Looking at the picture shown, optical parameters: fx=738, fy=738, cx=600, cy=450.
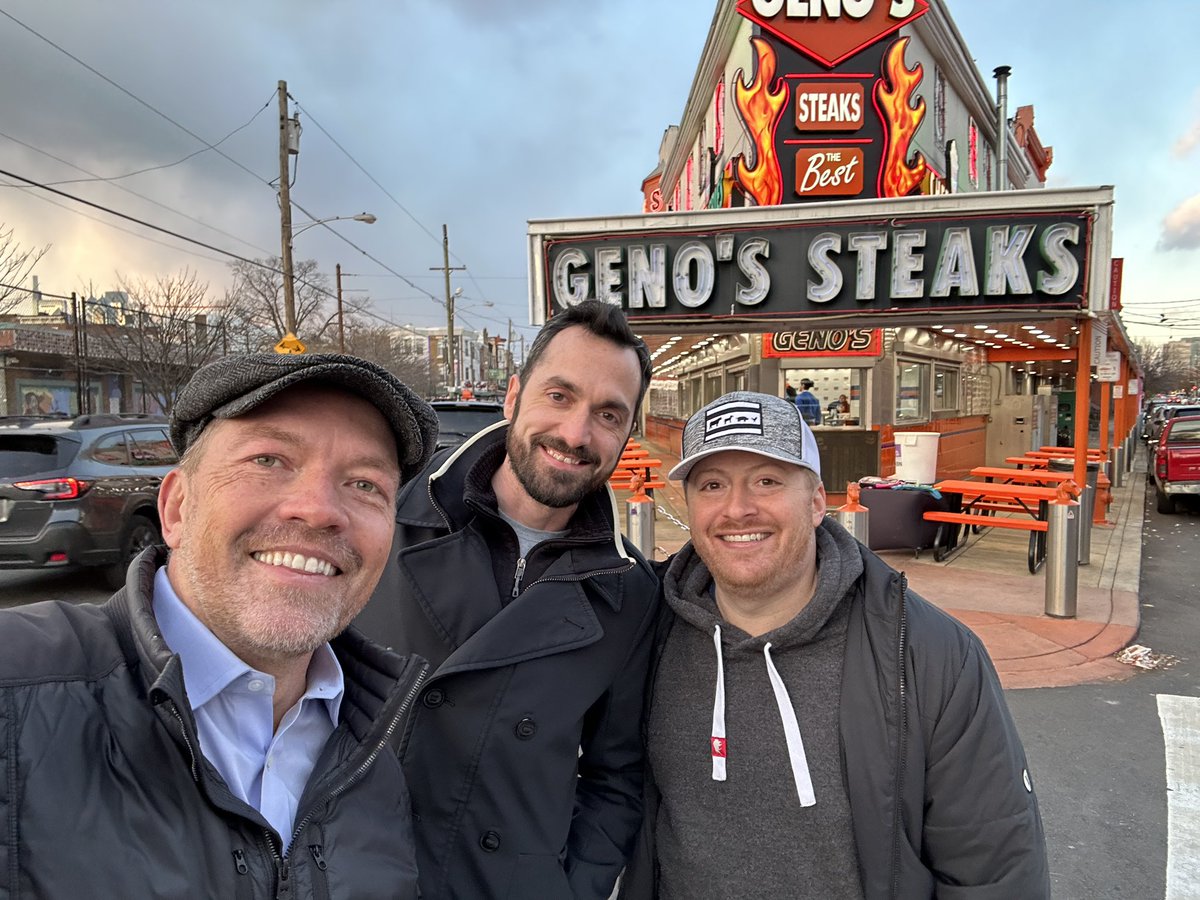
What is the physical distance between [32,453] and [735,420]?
26.1 ft

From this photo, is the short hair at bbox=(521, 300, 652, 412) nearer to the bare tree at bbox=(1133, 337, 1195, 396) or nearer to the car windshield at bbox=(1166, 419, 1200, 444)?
the car windshield at bbox=(1166, 419, 1200, 444)

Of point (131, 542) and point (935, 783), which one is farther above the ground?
point (935, 783)

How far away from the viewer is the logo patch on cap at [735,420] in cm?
193

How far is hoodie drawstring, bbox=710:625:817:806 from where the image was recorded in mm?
1691

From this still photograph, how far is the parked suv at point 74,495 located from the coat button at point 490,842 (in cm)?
728

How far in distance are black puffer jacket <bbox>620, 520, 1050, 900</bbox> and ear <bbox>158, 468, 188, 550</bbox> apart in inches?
57.7

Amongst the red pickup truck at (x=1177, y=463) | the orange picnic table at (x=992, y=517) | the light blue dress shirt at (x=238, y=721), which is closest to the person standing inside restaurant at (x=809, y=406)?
the orange picnic table at (x=992, y=517)

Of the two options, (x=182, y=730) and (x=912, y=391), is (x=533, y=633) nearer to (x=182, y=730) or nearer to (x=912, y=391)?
(x=182, y=730)

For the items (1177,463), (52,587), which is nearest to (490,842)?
(52,587)

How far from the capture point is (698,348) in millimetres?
19734

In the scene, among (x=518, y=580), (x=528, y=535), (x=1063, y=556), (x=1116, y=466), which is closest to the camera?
(x=518, y=580)

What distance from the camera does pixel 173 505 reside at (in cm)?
143

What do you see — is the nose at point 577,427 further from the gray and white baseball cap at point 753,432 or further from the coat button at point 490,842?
the coat button at point 490,842

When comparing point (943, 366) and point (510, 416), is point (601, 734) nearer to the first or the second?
point (510, 416)
